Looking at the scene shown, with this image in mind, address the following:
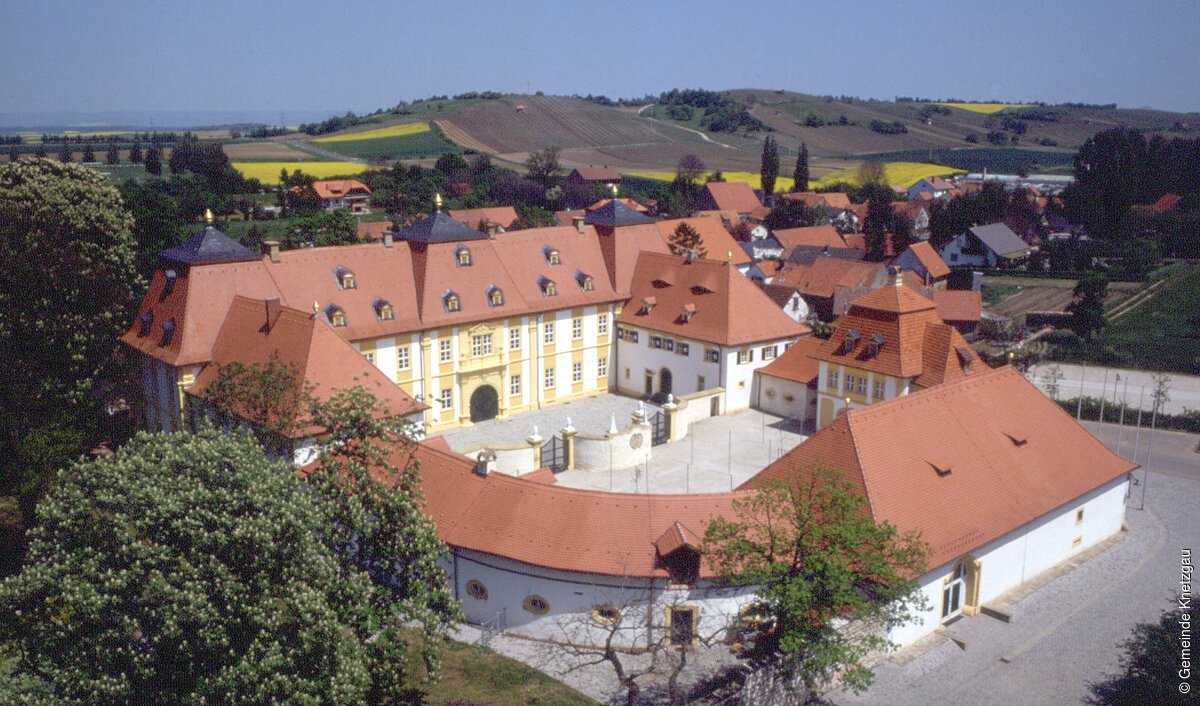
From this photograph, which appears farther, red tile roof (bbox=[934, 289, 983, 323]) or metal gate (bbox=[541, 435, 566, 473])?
red tile roof (bbox=[934, 289, 983, 323])

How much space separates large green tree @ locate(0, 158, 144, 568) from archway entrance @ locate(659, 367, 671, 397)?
2594cm

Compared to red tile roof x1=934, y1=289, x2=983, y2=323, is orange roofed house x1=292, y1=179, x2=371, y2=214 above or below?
above

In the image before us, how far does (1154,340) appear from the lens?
66.3 meters

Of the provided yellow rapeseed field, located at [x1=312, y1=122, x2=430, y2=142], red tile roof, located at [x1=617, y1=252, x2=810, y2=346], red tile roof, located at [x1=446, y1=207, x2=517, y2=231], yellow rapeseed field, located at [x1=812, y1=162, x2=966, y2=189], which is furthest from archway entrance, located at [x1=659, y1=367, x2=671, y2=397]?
yellow rapeseed field, located at [x1=312, y1=122, x2=430, y2=142]

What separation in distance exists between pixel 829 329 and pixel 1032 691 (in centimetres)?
3835

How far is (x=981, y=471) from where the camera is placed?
1211 inches

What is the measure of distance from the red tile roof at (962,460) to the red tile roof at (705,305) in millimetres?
16957

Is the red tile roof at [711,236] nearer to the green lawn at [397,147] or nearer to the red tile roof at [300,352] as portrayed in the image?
the red tile roof at [300,352]

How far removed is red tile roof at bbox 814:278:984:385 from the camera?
1692 inches

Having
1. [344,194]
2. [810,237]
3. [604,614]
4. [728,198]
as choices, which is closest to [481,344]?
[604,614]

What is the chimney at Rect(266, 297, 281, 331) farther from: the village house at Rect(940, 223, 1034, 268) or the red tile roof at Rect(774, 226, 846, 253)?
the village house at Rect(940, 223, 1034, 268)

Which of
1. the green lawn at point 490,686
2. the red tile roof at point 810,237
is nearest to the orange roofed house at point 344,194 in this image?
the red tile roof at point 810,237

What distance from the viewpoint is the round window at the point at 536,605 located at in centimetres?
2712

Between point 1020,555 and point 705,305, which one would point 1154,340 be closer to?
point 705,305
